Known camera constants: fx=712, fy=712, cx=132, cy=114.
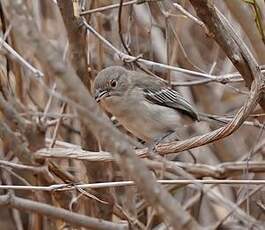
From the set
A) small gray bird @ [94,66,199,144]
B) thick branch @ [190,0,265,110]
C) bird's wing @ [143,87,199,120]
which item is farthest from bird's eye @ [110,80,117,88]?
thick branch @ [190,0,265,110]

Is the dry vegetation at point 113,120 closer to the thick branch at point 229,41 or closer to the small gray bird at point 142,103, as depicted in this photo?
the thick branch at point 229,41

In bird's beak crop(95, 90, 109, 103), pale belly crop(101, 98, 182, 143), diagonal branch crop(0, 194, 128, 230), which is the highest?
bird's beak crop(95, 90, 109, 103)

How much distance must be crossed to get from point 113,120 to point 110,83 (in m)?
0.38

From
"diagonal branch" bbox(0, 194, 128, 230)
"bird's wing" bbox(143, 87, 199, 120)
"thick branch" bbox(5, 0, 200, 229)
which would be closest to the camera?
"thick branch" bbox(5, 0, 200, 229)

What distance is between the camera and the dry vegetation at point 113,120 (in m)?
1.61

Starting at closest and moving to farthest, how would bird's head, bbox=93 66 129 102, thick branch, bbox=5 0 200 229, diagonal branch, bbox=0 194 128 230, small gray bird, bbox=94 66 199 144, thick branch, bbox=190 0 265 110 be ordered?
1. thick branch, bbox=5 0 200 229
2. thick branch, bbox=190 0 265 110
3. diagonal branch, bbox=0 194 128 230
4. bird's head, bbox=93 66 129 102
5. small gray bird, bbox=94 66 199 144

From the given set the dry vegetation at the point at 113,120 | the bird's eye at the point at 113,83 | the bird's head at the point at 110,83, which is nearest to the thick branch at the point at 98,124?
the dry vegetation at the point at 113,120

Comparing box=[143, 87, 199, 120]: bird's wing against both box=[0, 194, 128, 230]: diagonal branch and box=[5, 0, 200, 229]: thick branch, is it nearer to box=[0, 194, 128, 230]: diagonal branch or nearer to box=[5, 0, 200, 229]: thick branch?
box=[0, 194, 128, 230]: diagonal branch

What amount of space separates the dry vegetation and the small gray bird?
0.11 m

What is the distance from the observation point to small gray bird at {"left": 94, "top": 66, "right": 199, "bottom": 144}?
13.2 feet

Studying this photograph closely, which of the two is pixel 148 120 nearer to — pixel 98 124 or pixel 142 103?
pixel 142 103

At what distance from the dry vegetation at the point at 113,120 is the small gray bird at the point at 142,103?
11cm

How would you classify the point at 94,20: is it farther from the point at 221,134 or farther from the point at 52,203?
the point at 221,134

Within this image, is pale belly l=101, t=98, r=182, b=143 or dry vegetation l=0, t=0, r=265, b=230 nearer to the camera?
dry vegetation l=0, t=0, r=265, b=230
